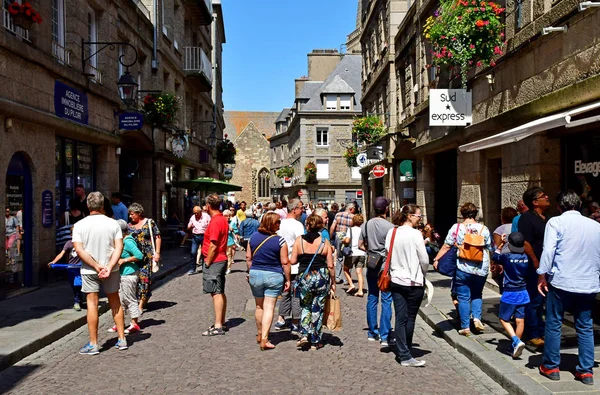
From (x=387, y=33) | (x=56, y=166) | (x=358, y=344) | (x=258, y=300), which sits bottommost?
(x=358, y=344)

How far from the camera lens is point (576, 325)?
5.18 metres

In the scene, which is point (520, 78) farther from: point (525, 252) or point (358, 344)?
point (358, 344)

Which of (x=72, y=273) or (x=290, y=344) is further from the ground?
(x=72, y=273)

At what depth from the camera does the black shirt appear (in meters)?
6.17

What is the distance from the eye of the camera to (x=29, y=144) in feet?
34.6

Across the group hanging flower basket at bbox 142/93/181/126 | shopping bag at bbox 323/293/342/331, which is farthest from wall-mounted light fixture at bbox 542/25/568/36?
hanging flower basket at bbox 142/93/181/126

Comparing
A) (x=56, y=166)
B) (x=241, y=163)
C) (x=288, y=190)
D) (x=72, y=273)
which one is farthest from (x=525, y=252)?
(x=241, y=163)

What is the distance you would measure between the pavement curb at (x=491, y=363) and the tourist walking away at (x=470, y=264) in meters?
0.27

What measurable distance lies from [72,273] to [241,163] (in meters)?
60.5

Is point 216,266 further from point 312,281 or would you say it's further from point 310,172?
point 310,172

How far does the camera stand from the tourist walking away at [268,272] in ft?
22.0

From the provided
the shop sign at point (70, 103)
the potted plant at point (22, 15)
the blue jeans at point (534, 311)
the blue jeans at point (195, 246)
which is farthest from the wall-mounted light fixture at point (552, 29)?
the shop sign at point (70, 103)

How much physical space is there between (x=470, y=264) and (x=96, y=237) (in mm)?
4260

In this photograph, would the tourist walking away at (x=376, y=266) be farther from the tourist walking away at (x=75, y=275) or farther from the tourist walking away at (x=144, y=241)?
the tourist walking away at (x=75, y=275)
